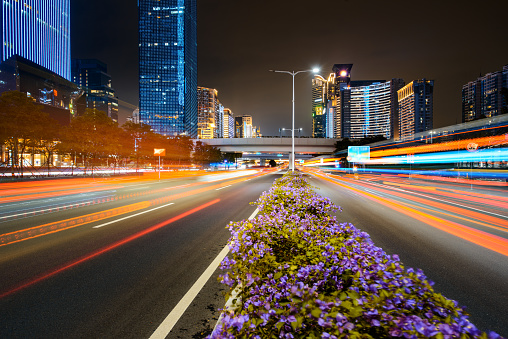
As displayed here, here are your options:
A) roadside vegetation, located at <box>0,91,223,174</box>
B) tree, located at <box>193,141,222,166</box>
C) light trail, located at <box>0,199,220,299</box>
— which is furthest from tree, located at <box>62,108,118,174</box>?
tree, located at <box>193,141,222,166</box>

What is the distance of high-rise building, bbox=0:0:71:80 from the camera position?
116875 mm

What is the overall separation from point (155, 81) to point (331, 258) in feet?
700

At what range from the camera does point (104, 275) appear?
443 cm

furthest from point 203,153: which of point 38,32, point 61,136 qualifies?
point 38,32

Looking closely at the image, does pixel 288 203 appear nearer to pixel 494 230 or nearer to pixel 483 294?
pixel 483 294

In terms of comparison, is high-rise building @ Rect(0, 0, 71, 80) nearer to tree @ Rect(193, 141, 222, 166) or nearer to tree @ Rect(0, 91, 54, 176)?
tree @ Rect(193, 141, 222, 166)

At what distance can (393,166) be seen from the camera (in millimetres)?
48469

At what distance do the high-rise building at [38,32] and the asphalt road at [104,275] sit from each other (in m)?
159

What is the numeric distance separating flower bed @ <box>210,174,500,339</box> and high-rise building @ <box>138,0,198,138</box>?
200809 millimetres

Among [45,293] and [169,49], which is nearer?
[45,293]

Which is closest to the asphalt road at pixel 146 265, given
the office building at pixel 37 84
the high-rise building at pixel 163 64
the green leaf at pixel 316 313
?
the green leaf at pixel 316 313

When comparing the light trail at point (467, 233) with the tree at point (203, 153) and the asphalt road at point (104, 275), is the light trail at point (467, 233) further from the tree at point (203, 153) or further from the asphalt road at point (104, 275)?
the tree at point (203, 153)

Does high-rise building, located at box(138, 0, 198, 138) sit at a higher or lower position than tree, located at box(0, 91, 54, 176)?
higher

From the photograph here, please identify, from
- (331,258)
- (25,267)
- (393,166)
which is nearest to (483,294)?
(331,258)
